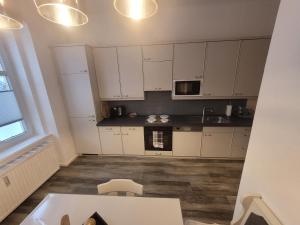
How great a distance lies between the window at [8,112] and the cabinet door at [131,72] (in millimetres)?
1769

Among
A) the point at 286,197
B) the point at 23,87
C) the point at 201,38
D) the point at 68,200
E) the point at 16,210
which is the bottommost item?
the point at 16,210

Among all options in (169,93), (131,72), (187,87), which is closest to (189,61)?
(187,87)

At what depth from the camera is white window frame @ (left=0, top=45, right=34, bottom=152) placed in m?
2.21

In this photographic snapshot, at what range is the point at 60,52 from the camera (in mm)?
2629

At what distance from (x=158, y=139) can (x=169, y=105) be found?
797 millimetres

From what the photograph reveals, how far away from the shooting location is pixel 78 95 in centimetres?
285

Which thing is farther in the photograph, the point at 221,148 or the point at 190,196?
the point at 221,148

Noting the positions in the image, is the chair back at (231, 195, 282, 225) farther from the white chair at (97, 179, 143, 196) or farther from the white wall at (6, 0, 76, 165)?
the white wall at (6, 0, 76, 165)

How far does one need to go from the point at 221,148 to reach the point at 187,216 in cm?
148

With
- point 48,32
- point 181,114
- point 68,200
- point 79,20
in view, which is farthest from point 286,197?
point 48,32

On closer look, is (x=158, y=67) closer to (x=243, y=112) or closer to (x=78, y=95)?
(x=78, y=95)

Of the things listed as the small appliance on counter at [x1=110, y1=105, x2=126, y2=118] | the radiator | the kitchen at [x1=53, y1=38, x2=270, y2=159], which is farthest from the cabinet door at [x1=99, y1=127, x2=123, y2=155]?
the radiator

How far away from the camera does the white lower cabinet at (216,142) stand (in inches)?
108

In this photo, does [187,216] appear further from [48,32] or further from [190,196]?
[48,32]
